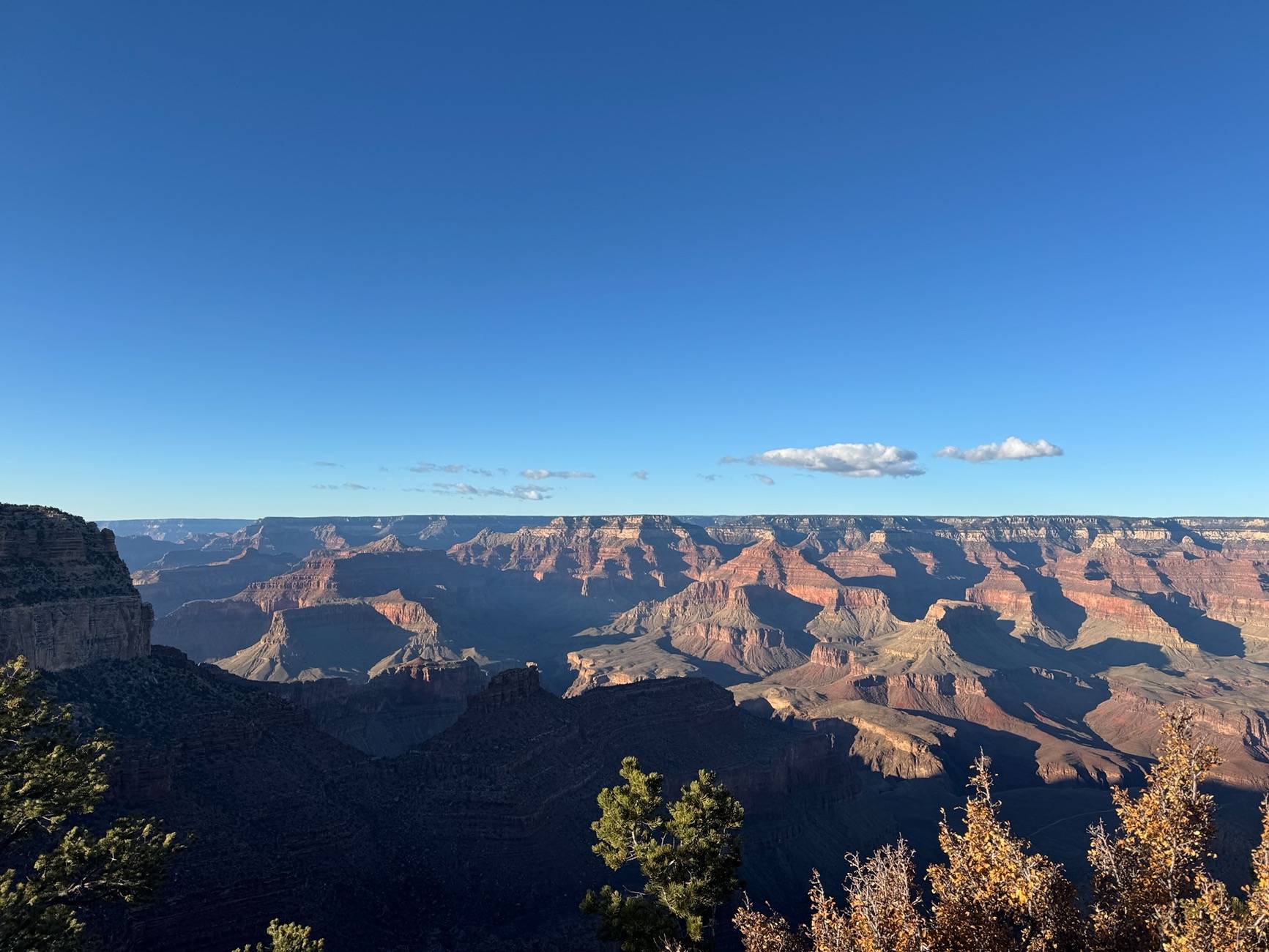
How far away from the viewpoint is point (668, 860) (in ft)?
97.4

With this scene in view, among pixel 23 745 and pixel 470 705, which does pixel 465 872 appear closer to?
pixel 470 705

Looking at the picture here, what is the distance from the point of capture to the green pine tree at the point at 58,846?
19750mm

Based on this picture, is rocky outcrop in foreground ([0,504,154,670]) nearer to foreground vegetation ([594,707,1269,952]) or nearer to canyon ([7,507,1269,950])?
canyon ([7,507,1269,950])

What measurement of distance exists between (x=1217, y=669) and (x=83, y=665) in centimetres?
Result: 25950

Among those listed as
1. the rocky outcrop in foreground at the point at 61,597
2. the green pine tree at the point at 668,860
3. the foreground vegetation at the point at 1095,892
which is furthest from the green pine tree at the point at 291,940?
the rocky outcrop in foreground at the point at 61,597

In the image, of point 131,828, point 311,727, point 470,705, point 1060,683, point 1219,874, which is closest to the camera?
point 131,828

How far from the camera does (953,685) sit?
16412 centimetres

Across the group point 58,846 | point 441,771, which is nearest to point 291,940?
point 58,846

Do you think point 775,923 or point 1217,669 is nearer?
point 775,923

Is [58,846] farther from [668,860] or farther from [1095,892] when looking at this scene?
[1095,892]

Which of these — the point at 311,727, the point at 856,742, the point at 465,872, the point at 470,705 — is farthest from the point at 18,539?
the point at 856,742

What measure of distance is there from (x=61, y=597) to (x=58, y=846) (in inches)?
2272

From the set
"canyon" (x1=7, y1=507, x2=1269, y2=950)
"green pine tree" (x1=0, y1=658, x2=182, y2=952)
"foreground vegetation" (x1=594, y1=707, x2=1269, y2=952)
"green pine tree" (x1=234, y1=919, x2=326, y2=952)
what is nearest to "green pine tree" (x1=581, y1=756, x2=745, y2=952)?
"foreground vegetation" (x1=594, y1=707, x2=1269, y2=952)

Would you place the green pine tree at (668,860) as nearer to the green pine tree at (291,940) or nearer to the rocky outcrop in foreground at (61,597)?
the green pine tree at (291,940)
